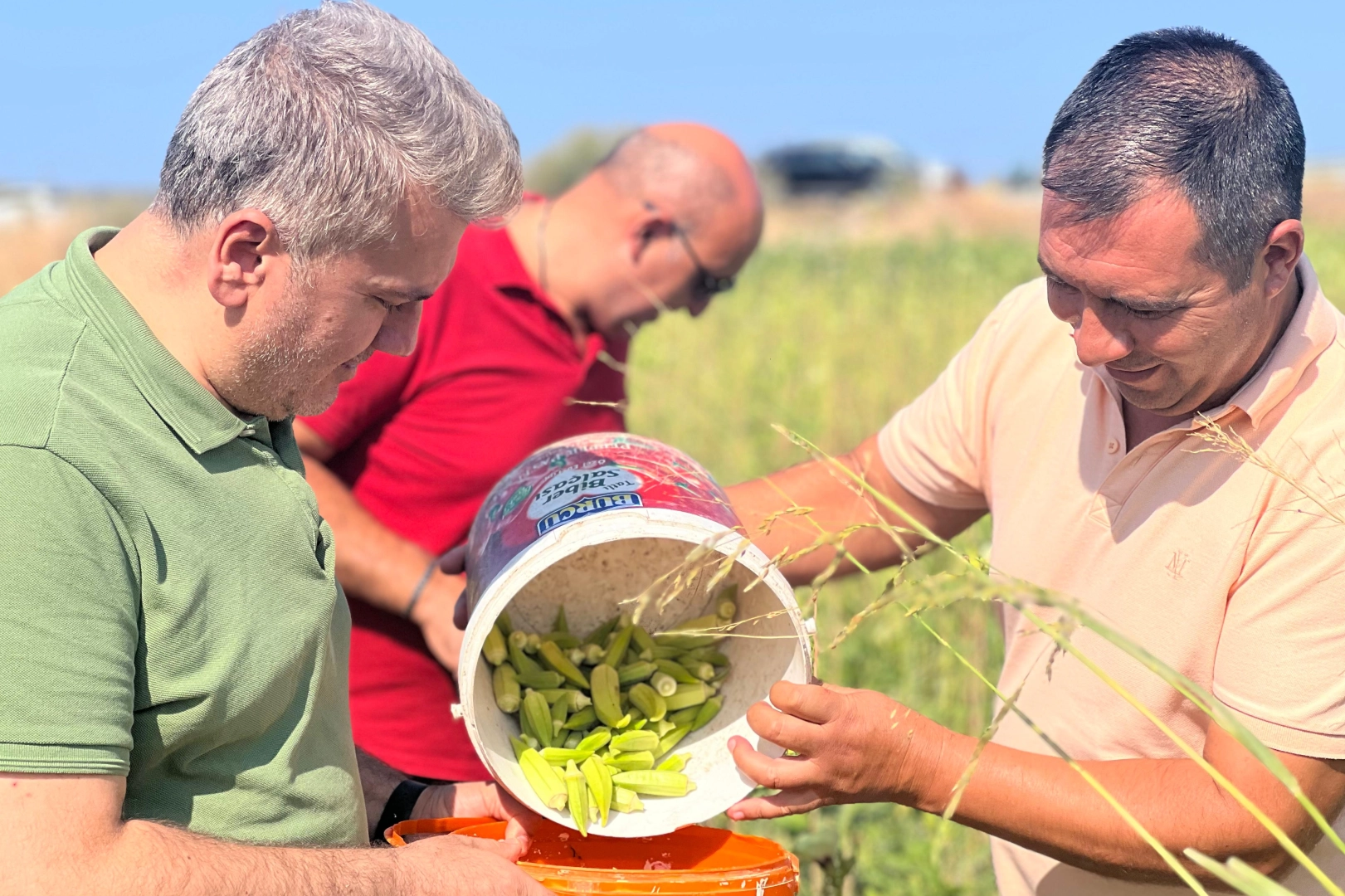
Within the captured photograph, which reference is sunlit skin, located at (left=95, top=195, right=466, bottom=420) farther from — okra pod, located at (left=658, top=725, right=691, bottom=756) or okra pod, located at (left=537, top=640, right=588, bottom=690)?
okra pod, located at (left=658, top=725, right=691, bottom=756)

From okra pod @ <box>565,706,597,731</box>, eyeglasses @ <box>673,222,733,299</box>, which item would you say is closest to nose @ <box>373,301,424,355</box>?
okra pod @ <box>565,706,597,731</box>

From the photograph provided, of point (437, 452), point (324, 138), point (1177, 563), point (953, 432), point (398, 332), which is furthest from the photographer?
point (437, 452)

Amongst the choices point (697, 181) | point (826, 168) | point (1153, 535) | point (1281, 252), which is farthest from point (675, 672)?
A: point (826, 168)

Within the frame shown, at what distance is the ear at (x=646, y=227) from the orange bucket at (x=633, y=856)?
1.82 meters

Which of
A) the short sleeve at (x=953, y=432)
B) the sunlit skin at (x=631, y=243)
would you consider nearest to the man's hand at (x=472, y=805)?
the sunlit skin at (x=631, y=243)

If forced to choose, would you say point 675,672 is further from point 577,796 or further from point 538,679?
point 577,796

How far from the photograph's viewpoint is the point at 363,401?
9.98 ft

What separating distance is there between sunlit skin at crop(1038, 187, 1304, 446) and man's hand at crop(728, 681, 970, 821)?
2.32ft

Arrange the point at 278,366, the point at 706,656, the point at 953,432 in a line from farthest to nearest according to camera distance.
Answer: the point at 953,432 < the point at 706,656 < the point at 278,366

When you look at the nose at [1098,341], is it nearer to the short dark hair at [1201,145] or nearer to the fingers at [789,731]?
the short dark hair at [1201,145]

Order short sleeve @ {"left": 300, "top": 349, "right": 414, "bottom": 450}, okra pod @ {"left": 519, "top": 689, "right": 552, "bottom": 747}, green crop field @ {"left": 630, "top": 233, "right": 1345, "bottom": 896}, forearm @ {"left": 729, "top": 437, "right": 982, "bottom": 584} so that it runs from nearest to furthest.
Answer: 1. okra pod @ {"left": 519, "top": 689, "right": 552, "bottom": 747}
2. forearm @ {"left": 729, "top": 437, "right": 982, "bottom": 584}
3. short sleeve @ {"left": 300, "top": 349, "right": 414, "bottom": 450}
4. green crop field @ {"left": 630, "top": 233, "right": 1345, "bottom": 896}

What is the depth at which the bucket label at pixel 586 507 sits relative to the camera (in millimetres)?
1959

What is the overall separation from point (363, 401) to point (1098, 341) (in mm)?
1772

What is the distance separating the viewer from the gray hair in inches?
66.9
